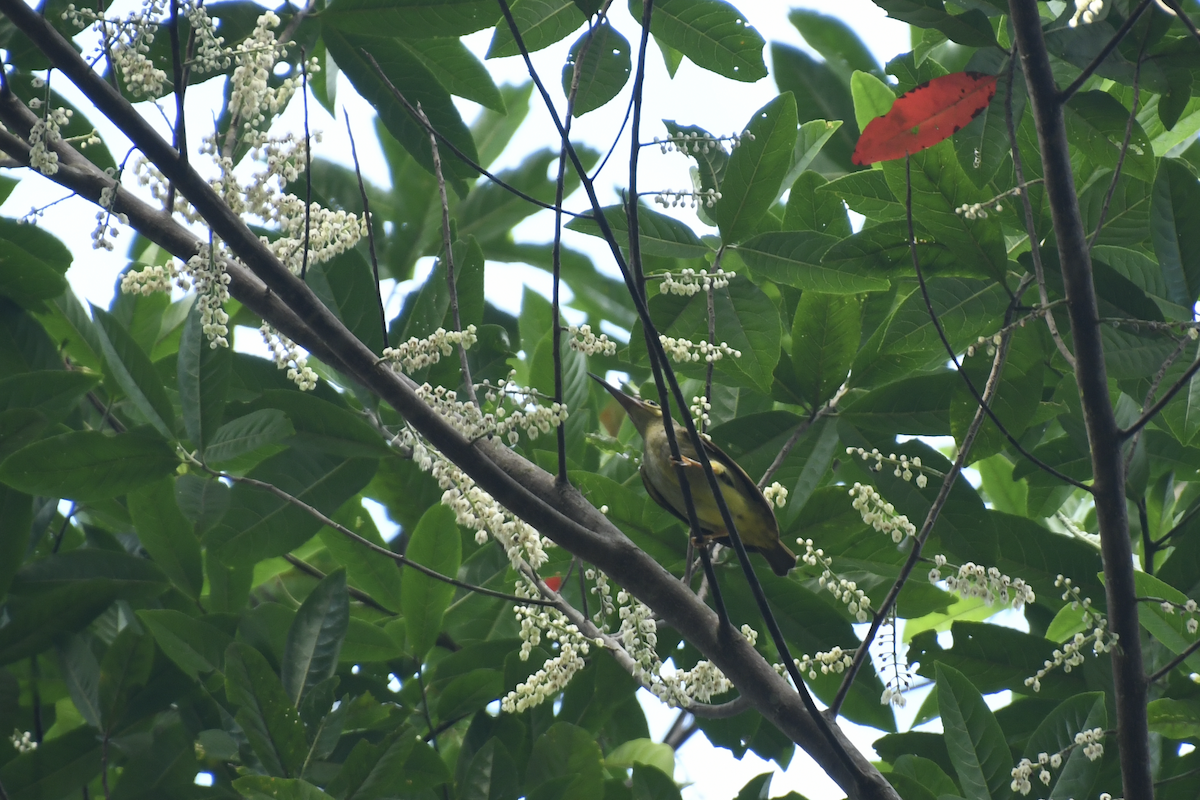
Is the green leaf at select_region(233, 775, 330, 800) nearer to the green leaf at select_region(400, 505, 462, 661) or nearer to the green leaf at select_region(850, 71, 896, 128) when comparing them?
the green leaf at select_region(400, 505, 462, 661)

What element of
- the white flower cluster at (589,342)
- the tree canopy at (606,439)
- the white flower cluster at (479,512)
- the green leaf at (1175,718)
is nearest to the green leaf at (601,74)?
the tree canopy at (606,439)

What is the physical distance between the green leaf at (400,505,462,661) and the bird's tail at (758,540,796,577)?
3.34ft

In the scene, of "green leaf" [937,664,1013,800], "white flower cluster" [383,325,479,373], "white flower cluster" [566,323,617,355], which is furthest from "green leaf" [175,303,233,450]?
"green leaf" [937,664,1013,800]

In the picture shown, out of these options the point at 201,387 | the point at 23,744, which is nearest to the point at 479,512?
the point at 201,387

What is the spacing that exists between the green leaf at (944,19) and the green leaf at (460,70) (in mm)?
1566

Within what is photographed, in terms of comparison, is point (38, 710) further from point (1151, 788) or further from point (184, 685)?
point (1151, 788)

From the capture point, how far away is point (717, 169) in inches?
124

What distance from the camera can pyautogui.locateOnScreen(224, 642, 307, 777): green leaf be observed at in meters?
2.72

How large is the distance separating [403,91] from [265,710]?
1965 millimetres

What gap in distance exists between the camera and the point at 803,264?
2.95m

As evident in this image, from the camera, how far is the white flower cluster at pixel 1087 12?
223 cm

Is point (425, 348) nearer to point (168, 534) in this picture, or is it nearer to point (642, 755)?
point (168, 534)

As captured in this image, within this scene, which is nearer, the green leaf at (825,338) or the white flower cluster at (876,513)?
the white flower cluster at (876,513)

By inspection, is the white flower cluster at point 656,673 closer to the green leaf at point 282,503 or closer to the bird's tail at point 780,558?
the bird's tail at point 780,558
